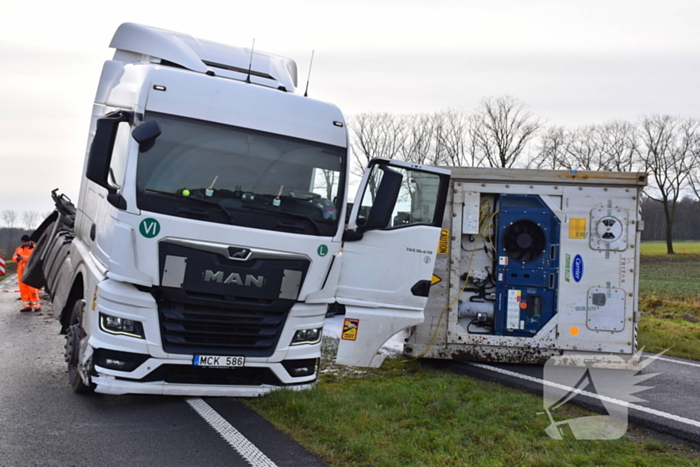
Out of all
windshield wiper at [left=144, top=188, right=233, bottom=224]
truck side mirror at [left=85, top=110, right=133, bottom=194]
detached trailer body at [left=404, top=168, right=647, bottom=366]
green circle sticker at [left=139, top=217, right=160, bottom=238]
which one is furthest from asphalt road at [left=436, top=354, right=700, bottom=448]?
truck side mirror at [left=85, top=110, right=133, bottom=194]

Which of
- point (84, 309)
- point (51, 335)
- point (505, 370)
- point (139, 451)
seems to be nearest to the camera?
point (139, 451)

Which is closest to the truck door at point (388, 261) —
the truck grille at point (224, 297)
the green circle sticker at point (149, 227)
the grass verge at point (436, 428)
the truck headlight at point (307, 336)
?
the grass verge at point (436, 428)

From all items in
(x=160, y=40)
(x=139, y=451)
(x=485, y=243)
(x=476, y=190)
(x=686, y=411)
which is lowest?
(x=139, y=451)

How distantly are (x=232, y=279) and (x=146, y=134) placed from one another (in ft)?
4.65

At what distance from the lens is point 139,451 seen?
4.88 m

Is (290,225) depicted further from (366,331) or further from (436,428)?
(436,428)

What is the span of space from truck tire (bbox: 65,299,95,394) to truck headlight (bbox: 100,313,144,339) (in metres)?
0.80

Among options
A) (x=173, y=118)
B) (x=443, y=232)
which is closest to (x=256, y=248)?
(x=173, y=118)

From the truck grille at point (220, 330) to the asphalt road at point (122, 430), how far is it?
627 mm

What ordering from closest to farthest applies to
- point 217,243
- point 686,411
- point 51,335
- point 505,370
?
1. point 217,243
2. point 686,411
3. point 505,370
4. point 51,335

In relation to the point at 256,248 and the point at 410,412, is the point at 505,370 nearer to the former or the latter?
the point at 410,412

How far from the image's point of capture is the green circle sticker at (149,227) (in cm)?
542

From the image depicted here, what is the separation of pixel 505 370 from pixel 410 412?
2813mm

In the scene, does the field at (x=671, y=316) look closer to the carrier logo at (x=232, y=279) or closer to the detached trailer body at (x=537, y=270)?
the detached trailer body at (x=537, y=270)
